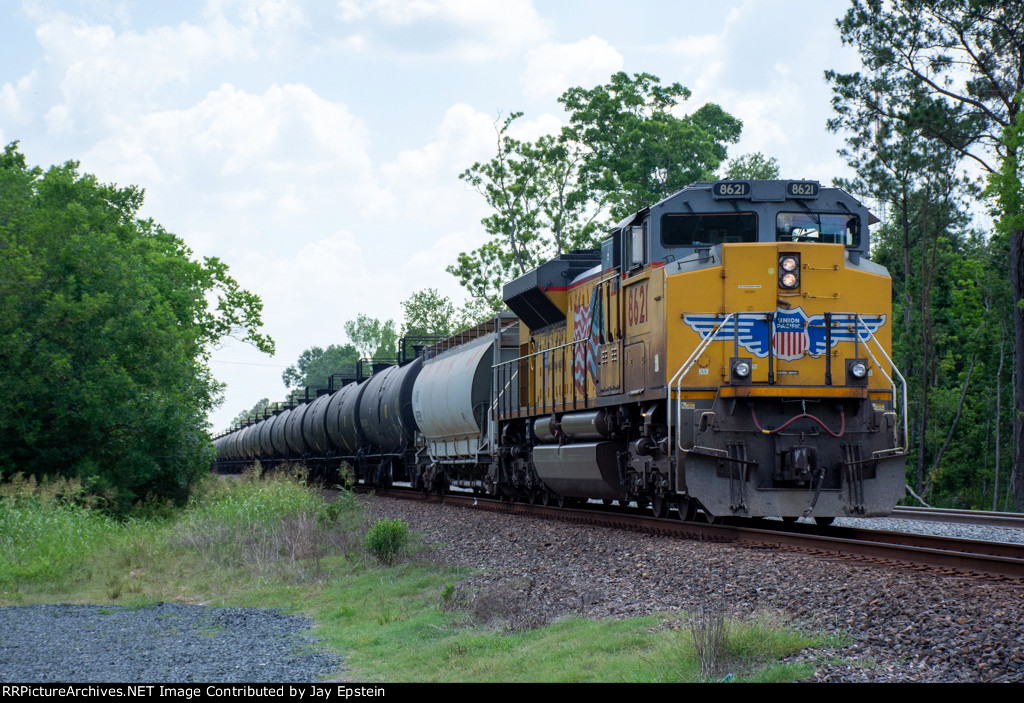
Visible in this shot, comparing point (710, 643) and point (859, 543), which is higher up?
point (859, 543)

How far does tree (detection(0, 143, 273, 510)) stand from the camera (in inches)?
803

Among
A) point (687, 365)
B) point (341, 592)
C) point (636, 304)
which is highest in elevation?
point (636, 304)

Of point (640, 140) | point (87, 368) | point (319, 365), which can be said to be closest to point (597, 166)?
point (640, 140)

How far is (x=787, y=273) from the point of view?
1108 centimetres

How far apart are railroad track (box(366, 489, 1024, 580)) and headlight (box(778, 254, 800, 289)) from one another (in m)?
2.65

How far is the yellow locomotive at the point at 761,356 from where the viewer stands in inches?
424

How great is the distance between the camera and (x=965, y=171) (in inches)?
1252

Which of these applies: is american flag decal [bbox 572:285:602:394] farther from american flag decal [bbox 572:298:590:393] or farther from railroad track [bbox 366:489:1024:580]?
railroad track [bbox 366:489:1024:580]

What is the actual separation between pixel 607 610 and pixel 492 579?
2.50m

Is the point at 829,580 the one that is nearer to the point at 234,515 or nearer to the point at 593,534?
the point at 593,534

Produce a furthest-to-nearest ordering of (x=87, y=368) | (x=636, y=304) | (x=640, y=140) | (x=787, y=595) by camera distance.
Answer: (x=640, y=140)
(x=87, y=368)
(x=636, y=304)
(x=787, y=595)

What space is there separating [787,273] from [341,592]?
5881 millimetres

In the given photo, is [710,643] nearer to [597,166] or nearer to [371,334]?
[597,166]

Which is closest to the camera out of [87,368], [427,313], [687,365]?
[687,365]
